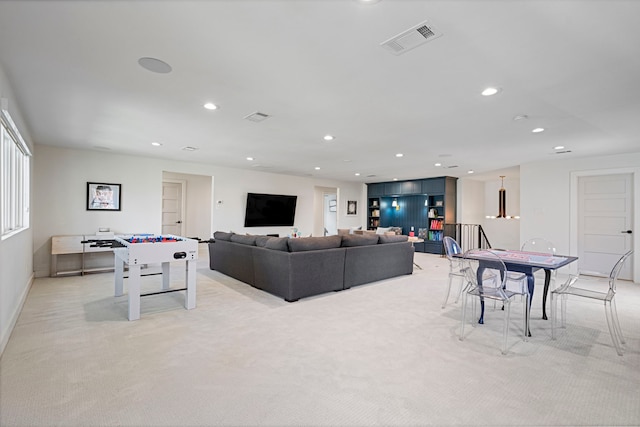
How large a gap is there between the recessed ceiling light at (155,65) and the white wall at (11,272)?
48.4 inches

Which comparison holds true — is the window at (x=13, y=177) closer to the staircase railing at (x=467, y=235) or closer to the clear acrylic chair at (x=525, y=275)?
the clear acrylic chair at (x=525, y=275)

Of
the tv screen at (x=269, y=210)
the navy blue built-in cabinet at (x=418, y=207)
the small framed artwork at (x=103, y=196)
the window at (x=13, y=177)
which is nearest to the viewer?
the window at (x=13, y=177)

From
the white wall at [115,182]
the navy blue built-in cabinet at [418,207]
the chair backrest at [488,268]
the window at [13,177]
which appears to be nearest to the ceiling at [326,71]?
the window at [13,177]

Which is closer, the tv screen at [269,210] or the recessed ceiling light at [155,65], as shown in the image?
the recessed ceiling light at [155,65]

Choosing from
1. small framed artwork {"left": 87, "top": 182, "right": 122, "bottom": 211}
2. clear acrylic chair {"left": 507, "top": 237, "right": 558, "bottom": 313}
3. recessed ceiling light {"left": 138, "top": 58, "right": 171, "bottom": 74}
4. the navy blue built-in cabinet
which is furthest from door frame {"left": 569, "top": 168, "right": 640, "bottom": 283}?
small framed artwork {"left": 87, "top": 182, "right": 122, "bottom": 211}

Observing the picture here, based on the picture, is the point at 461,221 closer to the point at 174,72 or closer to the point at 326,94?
the point at 326,94

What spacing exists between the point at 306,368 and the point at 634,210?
7.01 meters

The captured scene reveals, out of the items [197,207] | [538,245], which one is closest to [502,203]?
[538,245]

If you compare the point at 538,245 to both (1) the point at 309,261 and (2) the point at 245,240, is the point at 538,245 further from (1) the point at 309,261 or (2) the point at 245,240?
(2) the point at 245,240

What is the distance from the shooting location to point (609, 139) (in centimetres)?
479

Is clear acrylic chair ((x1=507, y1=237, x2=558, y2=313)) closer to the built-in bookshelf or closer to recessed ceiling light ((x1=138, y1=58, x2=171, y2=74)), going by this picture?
recessed ceiling light ((x1=138, y1=58, x2=171, y2=74))

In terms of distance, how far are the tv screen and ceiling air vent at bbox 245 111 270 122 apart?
473 cm

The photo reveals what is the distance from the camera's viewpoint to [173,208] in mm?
9359

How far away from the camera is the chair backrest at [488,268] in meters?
3.12
